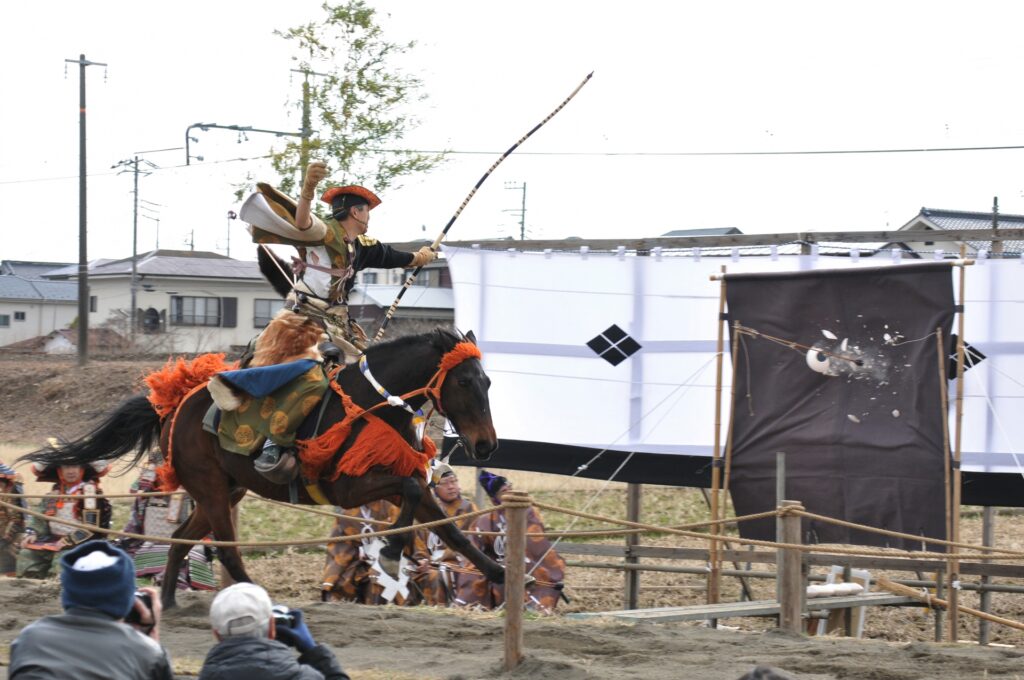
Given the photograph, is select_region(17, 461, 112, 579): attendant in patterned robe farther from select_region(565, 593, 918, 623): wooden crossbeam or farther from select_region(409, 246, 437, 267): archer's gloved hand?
select_region(565, 593, 918, 623): wooden crossbeam

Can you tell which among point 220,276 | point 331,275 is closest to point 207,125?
point 331,275

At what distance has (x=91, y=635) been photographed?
11.3 ft

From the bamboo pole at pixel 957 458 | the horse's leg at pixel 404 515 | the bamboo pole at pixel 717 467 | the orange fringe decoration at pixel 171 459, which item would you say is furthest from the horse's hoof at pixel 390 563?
the bamboo pole at pixel 957 458

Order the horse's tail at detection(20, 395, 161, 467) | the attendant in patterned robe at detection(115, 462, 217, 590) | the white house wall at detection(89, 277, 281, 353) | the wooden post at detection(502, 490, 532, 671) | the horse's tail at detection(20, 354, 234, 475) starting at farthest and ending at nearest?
1. the white house wall at detection(89, 277, 281, 353)
2. the attendant in patterned robe at detection(115, 462, 217, 590)
3. the horse's tail at detection(20, 395, 161, 467)
4. the horse's tail at detection(20, 354, 234, 475)
5. the wooden post at detection(502, 490, 532, 671)

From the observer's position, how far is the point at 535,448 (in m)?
10.5

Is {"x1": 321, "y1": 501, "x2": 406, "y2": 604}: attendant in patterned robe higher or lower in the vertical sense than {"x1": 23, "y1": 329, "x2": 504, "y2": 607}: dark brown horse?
lower

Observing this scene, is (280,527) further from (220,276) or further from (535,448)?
(220,276)

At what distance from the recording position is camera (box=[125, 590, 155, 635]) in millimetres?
3770

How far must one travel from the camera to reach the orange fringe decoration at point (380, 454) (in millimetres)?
6793

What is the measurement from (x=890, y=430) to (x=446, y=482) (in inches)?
131

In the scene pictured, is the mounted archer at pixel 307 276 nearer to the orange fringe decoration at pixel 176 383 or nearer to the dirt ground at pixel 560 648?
the orange fringe decoration at pixel 176 383

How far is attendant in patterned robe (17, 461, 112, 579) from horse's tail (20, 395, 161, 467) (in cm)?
122

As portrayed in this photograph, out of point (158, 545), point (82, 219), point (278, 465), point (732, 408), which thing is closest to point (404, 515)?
point (278, 465)

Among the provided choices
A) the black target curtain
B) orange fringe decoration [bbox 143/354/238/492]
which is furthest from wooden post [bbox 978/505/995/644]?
orange fringe decoration [bbox 143/354/238/492]
